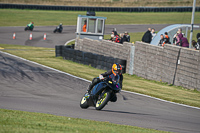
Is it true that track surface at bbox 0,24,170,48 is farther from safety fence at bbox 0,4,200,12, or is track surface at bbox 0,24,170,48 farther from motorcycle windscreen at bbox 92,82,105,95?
motorcycle windscreen at bbox 92,82,105,95

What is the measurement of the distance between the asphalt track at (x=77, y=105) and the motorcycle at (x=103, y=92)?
0.26 metres

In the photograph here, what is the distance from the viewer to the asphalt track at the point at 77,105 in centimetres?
917

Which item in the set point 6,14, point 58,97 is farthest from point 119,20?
point 58,97

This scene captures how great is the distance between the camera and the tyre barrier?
65.4 feet

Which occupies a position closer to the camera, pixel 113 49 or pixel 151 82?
pixel 151 82

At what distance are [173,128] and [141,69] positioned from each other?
1045 centimetres

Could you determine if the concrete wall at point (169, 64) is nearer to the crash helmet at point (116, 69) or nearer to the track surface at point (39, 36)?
the crash helmet at point (116, 69)

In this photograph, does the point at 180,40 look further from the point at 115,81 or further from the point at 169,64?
the point at 115,81

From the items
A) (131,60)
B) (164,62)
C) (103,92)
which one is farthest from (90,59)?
(103,92)

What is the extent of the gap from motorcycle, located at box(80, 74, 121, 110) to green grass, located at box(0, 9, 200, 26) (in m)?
41.4

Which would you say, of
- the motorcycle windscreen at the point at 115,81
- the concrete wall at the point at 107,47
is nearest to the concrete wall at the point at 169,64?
the concrete wall at the point at 107,47

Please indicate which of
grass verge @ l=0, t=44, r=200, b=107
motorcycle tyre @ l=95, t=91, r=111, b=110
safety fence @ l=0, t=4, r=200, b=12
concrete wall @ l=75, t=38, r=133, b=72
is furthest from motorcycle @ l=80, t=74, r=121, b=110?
safety fence @ l=0, t=4, r=200, b=12

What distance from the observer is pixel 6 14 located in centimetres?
5656

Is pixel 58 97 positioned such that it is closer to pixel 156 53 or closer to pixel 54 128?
pixel 54 128
